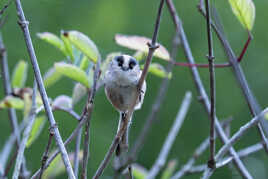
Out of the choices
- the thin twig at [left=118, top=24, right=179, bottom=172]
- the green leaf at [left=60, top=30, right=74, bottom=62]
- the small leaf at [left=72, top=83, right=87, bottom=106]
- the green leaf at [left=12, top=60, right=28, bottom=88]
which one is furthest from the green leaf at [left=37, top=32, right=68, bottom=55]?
the thin twig at [left=118, top=24, right=179, bottom=172]

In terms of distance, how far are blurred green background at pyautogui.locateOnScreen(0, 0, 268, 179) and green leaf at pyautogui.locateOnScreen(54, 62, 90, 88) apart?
2537 mm

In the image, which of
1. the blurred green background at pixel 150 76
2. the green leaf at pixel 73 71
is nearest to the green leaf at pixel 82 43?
the green leaf at pixel 73 71

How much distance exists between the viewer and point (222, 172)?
13.5ft

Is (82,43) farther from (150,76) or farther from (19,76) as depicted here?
(150,76)

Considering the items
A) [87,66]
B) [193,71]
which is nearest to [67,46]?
[87,66]

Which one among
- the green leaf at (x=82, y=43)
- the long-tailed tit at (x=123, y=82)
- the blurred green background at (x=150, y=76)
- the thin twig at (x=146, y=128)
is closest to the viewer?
the thin twig at (x=146, y=128)

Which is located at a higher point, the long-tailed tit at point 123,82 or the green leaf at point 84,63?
the green leaf at point 84,63

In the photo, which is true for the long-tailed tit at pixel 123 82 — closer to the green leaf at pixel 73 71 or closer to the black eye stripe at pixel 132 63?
the black eye stripe at pixel 132 63

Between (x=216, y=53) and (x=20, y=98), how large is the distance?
316cm

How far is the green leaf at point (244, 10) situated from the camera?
124 cm

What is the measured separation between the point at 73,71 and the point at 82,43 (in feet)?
0.30

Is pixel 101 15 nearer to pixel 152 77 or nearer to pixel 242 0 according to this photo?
pixel 152 77

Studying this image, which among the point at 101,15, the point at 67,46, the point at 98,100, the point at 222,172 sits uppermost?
the point at 101,15

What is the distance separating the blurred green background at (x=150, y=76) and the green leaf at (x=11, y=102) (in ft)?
7.68
